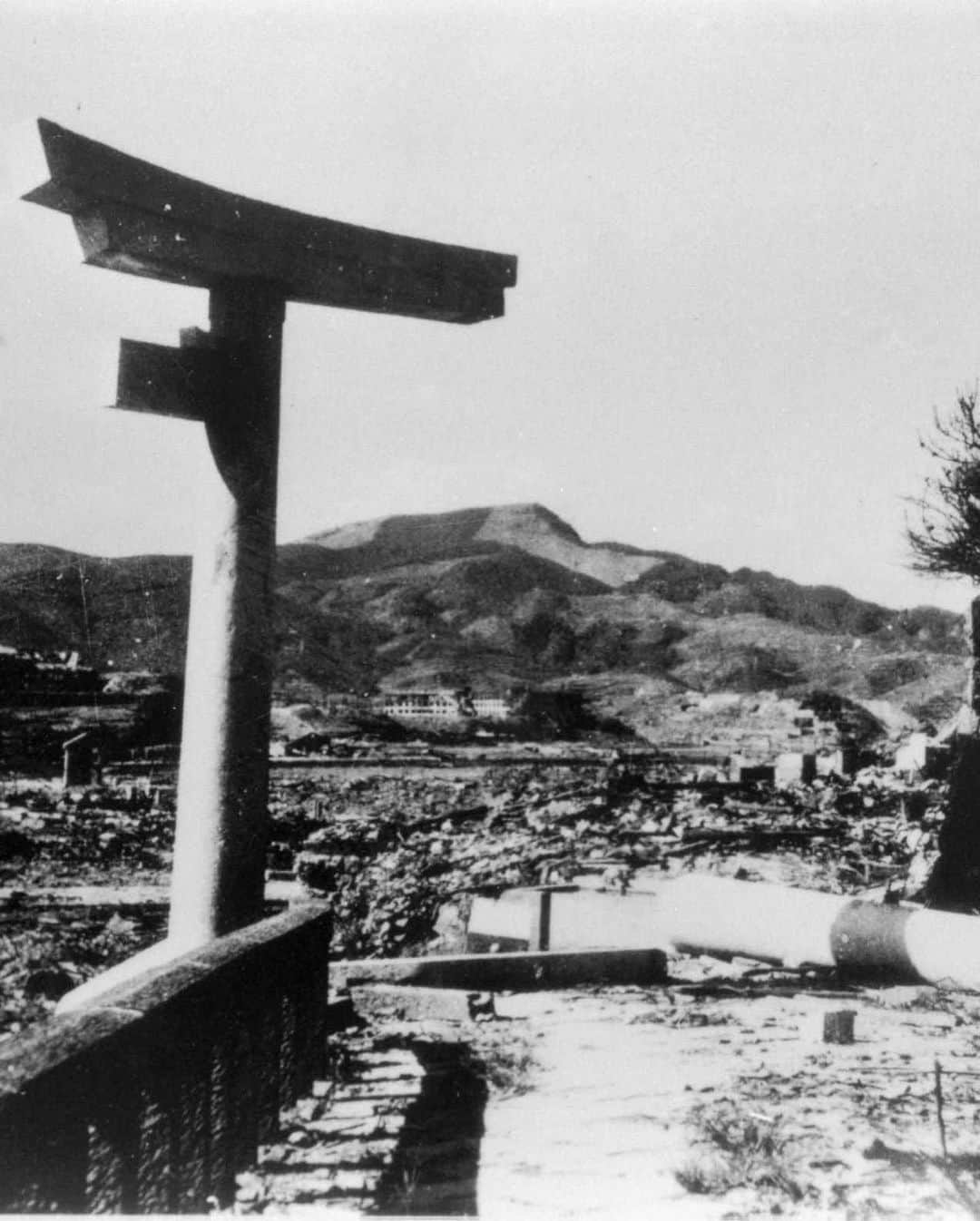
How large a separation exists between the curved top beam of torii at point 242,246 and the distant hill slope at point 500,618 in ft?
134

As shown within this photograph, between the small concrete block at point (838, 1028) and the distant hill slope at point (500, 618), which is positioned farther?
the distant hill slope at point (500, 618)

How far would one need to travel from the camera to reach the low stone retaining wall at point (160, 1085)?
98.1 inches

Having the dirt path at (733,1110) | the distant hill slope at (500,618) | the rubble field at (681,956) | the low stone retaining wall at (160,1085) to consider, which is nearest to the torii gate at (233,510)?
the low stone retaining wall at (160,1085)

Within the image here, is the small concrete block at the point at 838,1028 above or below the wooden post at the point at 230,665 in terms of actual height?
below

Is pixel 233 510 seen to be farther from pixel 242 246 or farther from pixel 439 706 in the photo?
pixel 439 706

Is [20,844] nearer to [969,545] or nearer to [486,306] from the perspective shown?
[486,306]

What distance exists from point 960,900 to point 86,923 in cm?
868

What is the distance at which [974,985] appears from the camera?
308 inches

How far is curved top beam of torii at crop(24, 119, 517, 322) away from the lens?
3863mm

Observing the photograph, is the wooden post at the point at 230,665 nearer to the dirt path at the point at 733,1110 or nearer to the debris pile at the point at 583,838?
the dirt path at the point at 733,1110

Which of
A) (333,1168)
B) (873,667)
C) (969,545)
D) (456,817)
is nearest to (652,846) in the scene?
(456,817)

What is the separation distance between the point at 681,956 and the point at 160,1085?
7348mm

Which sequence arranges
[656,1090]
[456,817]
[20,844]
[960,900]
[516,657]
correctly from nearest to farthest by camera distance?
[656,1090] → [960,900] → [20,844] → [456,817] → [516,657]

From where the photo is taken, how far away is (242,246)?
446 cm
